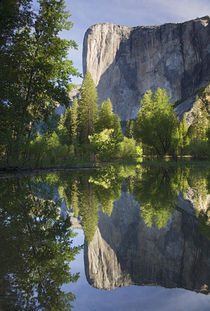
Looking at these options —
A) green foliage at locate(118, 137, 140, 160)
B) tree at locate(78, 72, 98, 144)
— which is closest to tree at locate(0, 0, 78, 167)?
tree at locate(78, 72, 98, 144)

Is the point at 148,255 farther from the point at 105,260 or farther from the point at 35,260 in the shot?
the point at 35,260

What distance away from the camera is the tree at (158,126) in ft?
82.6

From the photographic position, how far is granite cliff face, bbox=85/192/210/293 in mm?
1353

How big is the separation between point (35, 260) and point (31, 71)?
10695 mm

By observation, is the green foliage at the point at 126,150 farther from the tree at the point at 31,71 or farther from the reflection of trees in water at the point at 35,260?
the reflection of trees in water at the point at 35,260

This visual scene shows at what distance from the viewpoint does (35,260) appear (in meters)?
1.60

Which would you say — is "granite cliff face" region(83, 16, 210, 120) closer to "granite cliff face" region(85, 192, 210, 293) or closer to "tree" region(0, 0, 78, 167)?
"tree" region(0, 0, 78, 167)

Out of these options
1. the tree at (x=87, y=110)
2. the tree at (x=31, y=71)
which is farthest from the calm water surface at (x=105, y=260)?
the tree at (x=87, y=110)

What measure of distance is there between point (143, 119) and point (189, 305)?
26.2 meters

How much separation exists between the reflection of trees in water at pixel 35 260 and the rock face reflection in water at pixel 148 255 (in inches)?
7.7

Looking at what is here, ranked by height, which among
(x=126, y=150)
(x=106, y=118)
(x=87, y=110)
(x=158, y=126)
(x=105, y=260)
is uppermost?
(x=87, y=110)

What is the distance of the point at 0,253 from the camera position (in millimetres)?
1708

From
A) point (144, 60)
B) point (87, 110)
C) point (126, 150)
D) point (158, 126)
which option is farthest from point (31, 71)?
point (144, 60)

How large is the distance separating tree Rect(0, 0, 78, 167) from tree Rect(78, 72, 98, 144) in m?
24.4
